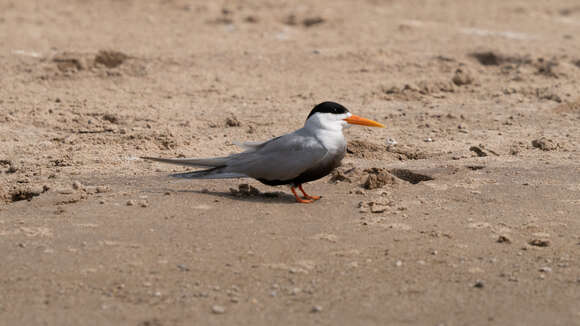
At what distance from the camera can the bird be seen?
4.98 meters

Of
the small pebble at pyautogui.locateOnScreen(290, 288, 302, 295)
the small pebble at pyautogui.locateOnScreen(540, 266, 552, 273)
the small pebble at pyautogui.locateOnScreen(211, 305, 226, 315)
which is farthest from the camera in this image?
the small pebble at pyautogui.locateOnScreen(540, 266, 552, 273)

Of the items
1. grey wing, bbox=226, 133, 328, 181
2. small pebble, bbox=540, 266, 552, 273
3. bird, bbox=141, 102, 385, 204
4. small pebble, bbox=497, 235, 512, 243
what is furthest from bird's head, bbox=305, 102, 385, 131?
small pebble, bbox=540, 266, 552, 273

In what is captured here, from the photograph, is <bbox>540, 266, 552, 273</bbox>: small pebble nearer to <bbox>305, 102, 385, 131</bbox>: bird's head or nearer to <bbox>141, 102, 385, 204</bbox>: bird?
<bbox>141, 102, 385, 204</bbox>: bird

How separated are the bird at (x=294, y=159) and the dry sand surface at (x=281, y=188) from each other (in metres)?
0.17

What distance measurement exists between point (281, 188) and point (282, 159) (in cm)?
65

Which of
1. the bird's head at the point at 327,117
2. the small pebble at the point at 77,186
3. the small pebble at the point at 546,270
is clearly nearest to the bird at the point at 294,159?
the bird's head at the point at 327,117

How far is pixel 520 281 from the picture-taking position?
13.2 ft

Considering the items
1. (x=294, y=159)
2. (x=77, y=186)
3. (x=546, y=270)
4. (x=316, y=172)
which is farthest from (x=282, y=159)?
(x=546, y=270)

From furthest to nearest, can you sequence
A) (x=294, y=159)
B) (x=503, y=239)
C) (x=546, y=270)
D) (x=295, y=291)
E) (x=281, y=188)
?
(x=281, y=188) → (x=294, y=159) → (x=503, y=239) → (x=546, y=270) → (x=295, y=291)

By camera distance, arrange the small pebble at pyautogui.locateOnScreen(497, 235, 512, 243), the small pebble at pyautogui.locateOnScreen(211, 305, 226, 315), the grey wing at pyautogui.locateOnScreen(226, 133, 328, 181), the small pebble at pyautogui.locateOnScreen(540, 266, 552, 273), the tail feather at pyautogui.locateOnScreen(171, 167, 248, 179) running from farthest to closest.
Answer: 1. the tail feather at pyautogui.locateOnScreen(171, 167, 248, 179)
2. the grey wing at pyautogui.locateOnScreen(226, 133, 328, 181)
3. the small pebble at pyautogui.locateOnScreen(497, 235, 512, 243)
4. the small pebble at pyautogui.locateOnScreen(540, 266, 552, 273)
5. the small pebble at pyautogui.locateOnScreen(211, 305, 226, 315)

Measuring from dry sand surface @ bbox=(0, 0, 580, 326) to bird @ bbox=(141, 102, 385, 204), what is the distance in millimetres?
175

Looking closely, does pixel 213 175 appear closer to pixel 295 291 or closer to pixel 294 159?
pixel 294 159

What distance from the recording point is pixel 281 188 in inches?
220

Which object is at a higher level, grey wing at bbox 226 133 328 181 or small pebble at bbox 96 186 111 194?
grey wing at bbox 226 133 328 181
